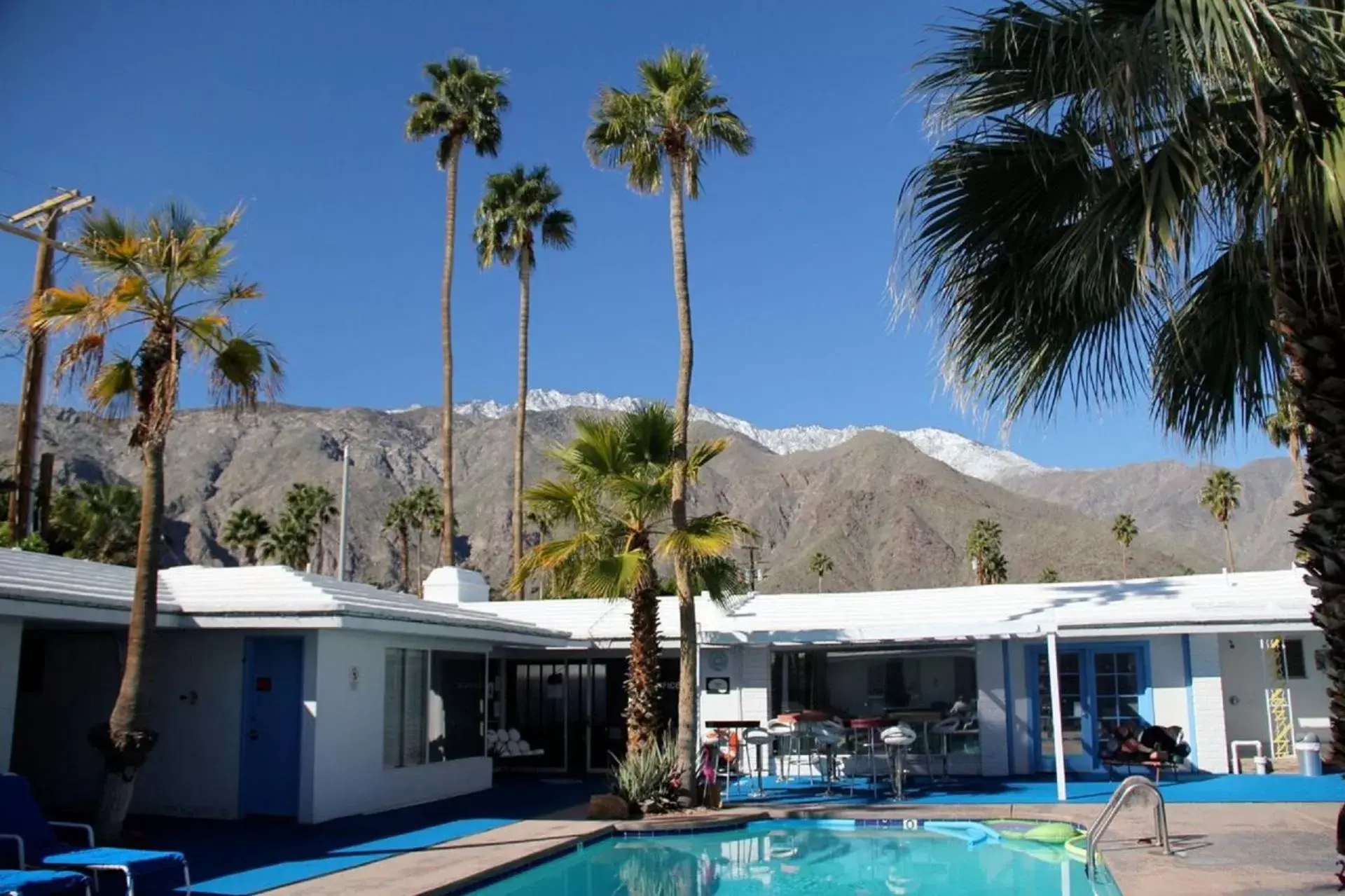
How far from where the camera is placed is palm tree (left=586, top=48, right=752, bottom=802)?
632 inches

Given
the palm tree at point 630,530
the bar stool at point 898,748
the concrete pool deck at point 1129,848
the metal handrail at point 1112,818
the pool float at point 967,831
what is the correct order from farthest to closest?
the bar stool at point 898,748, the palm tree at point 630,530, the pool float at point 967,831, the metal handrail at point 1112,818, the concrete pool deck at point 1129,848

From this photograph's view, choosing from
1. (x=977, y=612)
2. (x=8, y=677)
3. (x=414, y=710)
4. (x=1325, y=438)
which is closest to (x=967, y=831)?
(x=977, y=612)

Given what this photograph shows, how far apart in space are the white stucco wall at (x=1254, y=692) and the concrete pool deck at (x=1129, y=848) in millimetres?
4318

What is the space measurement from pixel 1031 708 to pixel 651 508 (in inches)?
286

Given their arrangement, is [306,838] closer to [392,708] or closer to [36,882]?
[392,708]

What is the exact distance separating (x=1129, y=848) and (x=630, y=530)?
684cm

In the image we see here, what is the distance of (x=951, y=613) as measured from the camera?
19.2m

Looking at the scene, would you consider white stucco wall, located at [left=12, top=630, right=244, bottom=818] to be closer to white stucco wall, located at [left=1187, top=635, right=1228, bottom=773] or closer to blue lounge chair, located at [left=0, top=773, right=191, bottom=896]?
blue lounge chair, located at [left=0, top=773, right=191, bottom=896]

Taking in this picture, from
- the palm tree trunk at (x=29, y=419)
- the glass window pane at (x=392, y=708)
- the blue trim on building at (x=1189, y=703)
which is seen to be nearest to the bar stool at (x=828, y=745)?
the blue trim on building at (x=1189, y=703)

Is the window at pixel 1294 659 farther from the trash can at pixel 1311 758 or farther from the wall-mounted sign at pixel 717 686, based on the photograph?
the wall-mounted sign at pixel 717 686

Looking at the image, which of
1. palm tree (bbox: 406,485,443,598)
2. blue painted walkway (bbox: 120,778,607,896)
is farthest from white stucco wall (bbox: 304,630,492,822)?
palm tree (bbox: 406,485,443,598)

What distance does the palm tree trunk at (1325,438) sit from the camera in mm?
5625

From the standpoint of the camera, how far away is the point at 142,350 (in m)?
11.3

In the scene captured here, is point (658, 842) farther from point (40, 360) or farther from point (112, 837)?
point (40, 360)
